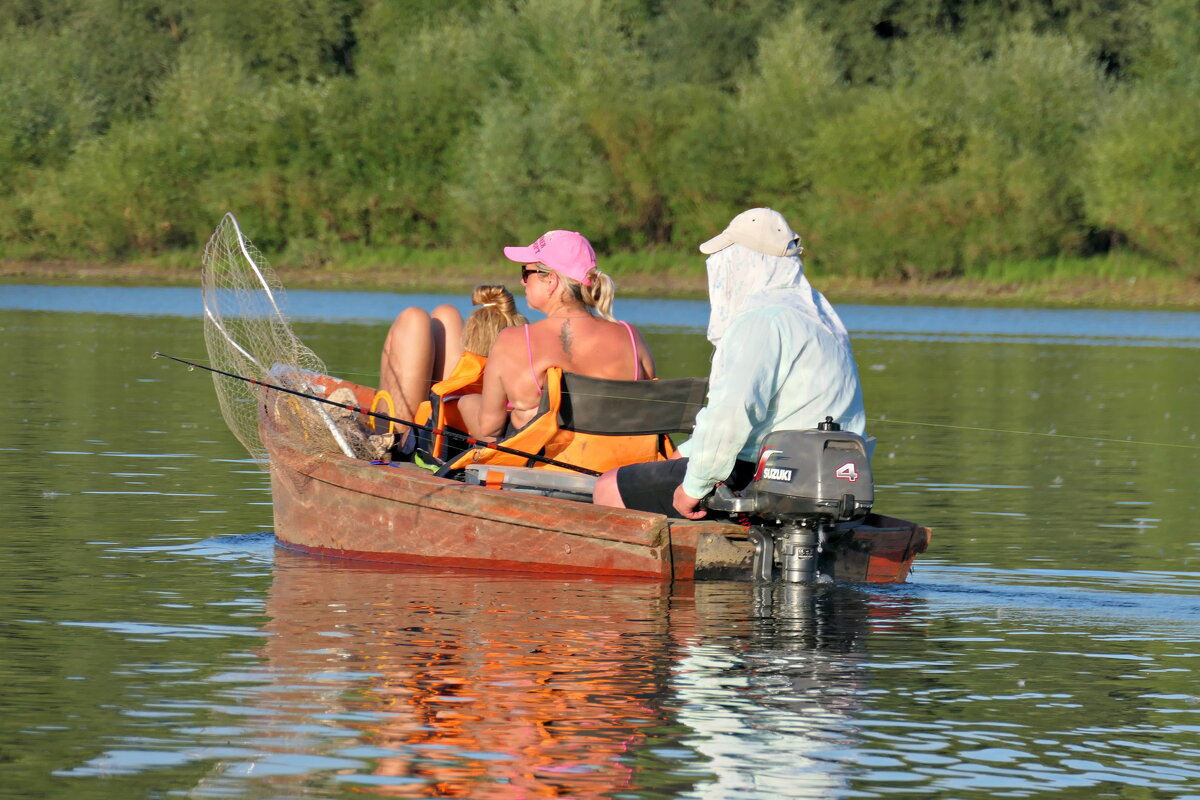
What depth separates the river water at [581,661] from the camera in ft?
19.0

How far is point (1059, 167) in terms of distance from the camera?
167 feet

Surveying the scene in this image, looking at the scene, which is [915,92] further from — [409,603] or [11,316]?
[409,603]

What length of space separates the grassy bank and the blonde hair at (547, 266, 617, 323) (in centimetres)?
3677

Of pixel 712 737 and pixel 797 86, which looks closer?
pixel 712 737

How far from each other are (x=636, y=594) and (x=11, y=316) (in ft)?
92.2

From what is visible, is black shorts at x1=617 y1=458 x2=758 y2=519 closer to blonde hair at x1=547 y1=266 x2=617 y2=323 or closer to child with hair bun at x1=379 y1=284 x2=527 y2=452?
blonde hair at x1=547 y1=266 x2=617 y2=323

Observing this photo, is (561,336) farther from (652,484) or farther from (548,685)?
(548,685)

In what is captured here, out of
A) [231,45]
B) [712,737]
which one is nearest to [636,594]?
[712,737]

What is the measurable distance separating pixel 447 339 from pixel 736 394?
122 inches

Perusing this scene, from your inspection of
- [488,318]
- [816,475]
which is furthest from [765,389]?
[488,318]

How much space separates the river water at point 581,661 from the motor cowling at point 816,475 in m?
0.47

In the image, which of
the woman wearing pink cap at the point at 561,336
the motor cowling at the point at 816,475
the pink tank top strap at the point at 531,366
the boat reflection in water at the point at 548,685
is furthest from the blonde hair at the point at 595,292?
the motor cowling at the point at 816,475

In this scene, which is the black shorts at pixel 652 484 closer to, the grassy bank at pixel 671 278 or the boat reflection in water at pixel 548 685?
the boat reflection in water at pixel 548 685

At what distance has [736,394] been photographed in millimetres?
7777
